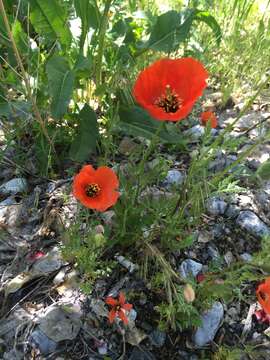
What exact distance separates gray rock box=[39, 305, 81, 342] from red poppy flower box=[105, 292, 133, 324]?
13 centimetres

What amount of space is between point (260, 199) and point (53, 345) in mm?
961

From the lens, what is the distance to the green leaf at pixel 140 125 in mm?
1641

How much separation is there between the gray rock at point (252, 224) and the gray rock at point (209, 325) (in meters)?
0.35

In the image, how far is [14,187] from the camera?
1.67m

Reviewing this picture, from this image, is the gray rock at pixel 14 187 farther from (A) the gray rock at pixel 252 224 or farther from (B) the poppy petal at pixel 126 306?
(A) the gray rock at pixel 252 224

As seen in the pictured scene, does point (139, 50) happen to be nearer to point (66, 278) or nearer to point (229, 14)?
point (229, 14)

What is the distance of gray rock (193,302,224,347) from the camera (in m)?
1.33

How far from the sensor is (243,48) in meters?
2.19

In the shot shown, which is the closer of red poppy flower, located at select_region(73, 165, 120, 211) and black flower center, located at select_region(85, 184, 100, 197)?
red poppy flower, located at select_region(73, 165, 120, 211)

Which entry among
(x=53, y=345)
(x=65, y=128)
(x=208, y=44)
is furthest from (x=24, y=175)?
(x=208, y=44)

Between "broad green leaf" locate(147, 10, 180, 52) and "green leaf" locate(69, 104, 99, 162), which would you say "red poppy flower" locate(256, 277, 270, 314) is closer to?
"green leaf" locate(69, 104, 99, 162)

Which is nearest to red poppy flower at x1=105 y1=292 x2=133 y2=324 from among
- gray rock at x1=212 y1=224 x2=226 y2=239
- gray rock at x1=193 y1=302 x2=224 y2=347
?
gray rock at x1=193 y1=302 x2=224 y2=347

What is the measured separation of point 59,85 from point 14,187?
1.52 feet

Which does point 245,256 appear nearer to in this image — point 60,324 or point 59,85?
point 60,324
